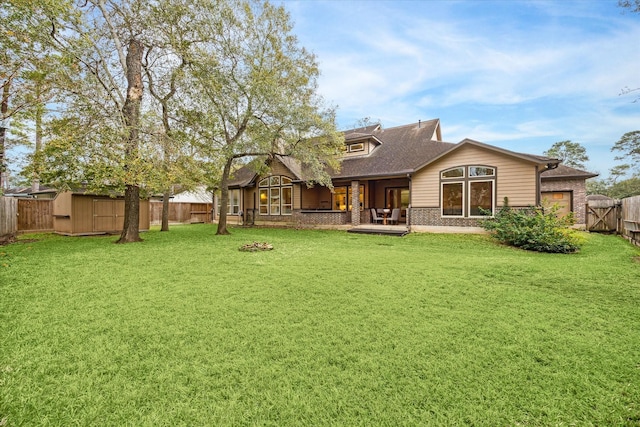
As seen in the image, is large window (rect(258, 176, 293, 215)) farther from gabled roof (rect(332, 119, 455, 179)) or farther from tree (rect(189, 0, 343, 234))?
tree (rect(189, 0, 343, 234))

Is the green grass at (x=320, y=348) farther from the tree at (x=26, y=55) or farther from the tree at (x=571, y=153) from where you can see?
the tree at (x=571, y=153)

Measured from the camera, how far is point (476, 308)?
3.85m

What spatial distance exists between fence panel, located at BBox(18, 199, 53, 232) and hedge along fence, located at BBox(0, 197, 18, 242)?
442 centimetres

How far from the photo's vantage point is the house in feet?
36.6

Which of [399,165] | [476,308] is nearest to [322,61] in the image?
[399,165]

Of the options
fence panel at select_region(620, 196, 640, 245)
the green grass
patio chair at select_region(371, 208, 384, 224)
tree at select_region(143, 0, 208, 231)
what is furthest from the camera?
patio chair at select_region(371, 208, 384, 224)

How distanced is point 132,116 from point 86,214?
668 centimetres

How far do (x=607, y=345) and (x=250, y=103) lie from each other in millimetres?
12438

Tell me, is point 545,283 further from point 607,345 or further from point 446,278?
point 607,345

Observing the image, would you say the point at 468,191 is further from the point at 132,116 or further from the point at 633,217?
the point at 132,116

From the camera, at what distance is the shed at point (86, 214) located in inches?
494

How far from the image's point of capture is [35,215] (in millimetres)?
13859

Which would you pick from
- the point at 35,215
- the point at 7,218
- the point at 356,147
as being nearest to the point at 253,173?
the point at 356,147

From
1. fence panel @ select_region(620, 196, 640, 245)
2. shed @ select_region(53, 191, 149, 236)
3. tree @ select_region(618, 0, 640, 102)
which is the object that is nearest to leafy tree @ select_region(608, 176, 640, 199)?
fence panel @ select_region(620, 196, 640, 245)
